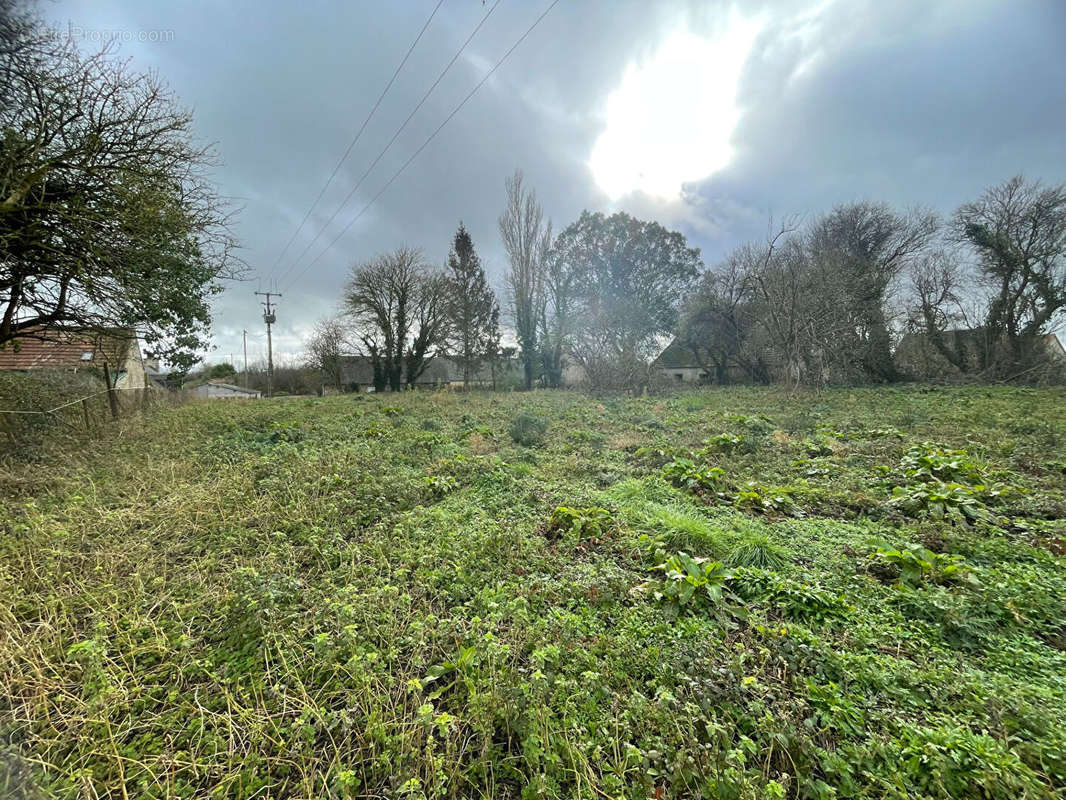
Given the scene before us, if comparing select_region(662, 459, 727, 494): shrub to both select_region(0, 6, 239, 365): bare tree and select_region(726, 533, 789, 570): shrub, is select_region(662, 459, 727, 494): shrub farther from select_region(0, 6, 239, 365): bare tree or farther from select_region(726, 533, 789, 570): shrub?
select_region(0, 6, 239, 365): bare tree

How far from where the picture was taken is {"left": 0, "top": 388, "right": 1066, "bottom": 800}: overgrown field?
160 cm

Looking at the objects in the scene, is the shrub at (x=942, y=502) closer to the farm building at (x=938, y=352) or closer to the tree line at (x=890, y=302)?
the tree line at (x=890, y=302)

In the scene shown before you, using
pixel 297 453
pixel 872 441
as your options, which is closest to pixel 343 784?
pixel 297 453

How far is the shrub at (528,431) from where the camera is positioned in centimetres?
770

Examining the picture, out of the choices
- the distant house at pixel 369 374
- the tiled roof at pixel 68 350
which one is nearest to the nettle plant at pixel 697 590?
the tiled roof at pixel 68 350

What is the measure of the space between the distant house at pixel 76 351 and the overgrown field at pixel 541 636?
3332mm

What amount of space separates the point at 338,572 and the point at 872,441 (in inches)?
316

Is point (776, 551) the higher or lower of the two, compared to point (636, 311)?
lower

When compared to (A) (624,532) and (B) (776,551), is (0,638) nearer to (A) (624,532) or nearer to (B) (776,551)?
(A) (624,532)

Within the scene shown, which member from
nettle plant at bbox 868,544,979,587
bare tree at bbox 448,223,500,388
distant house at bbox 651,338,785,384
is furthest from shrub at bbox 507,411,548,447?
bare tree at bbox 448,223,500,388

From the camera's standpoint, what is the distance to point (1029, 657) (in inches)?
78.2

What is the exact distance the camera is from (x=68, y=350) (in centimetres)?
1322

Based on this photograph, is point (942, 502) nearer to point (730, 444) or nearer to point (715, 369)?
point (730, 444)

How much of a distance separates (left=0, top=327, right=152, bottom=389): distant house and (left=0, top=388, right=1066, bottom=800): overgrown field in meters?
3.33
